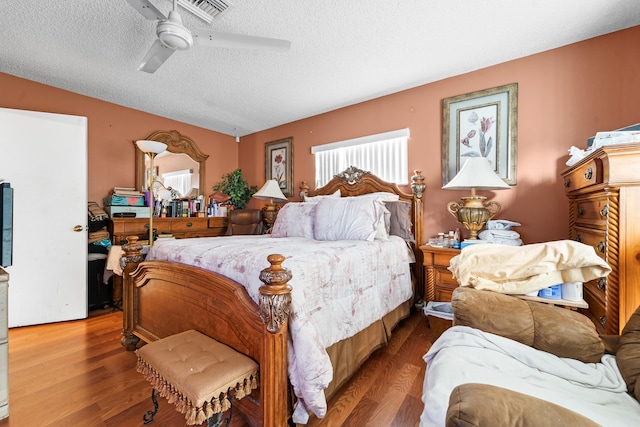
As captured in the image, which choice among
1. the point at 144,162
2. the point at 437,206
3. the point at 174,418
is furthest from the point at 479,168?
the point at 144,162

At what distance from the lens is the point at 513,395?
581mm

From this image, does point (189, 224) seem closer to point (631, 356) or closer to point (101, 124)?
point (101, 124)

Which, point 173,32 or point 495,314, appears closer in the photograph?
point 495,314

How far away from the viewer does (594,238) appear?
1.57 meters

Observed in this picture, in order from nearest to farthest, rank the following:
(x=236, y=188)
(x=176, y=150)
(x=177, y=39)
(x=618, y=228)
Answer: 1. (x=618, y=228)
2. (x=177, y=39)
3. (x=176, y=150)
4. (x=236, y=188)

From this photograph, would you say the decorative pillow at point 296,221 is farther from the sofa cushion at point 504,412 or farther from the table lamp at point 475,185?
the sofa cushion at point 504,412

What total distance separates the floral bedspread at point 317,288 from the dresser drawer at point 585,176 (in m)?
1.28

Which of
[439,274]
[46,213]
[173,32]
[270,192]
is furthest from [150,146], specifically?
[439,274]

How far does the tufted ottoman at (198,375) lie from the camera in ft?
3.41

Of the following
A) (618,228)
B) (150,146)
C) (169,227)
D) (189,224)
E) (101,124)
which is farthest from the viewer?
(189,224)

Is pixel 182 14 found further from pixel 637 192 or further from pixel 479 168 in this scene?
pixel 637 192

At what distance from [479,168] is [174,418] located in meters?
2.63

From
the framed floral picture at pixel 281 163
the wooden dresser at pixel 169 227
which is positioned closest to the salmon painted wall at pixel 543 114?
the framed floral picture at pixel 281 163

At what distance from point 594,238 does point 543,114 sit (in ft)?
4.10
